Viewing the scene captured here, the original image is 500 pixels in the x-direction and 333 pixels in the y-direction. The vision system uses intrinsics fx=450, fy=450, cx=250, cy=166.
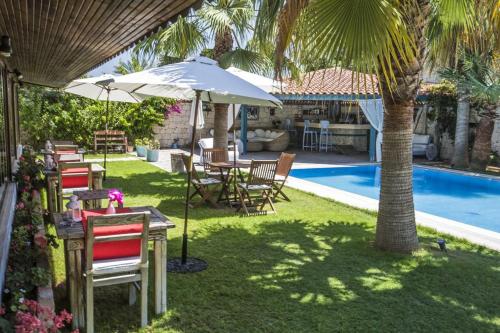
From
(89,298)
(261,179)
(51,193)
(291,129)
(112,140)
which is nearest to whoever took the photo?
(89,298)

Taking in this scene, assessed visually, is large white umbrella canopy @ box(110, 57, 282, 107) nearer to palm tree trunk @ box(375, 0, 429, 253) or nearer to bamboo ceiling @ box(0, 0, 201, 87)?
bamboo ceiling @ box(0, 0, 201, 87)

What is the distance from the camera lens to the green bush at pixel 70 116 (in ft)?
55.0

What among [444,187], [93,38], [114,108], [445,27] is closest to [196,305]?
[93,38]

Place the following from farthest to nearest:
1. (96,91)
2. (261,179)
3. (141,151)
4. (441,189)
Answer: (141,151) < (441,189) < (96,91) < (261,179)

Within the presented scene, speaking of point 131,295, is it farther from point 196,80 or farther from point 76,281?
point 196,80

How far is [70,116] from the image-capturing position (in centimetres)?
1741

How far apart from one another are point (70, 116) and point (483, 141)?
1519 centimetres

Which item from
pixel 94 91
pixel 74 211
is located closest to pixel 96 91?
pixel 94 91

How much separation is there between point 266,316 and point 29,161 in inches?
240

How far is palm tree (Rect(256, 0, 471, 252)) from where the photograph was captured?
157 inches

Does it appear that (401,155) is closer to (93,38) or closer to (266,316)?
(266,316)

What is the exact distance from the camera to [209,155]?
37.3 feet

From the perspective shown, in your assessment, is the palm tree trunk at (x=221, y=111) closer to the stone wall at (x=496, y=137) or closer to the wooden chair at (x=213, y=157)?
the wooden chair at (x=213, y=157)

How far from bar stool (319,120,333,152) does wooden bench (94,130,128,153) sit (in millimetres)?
8690
